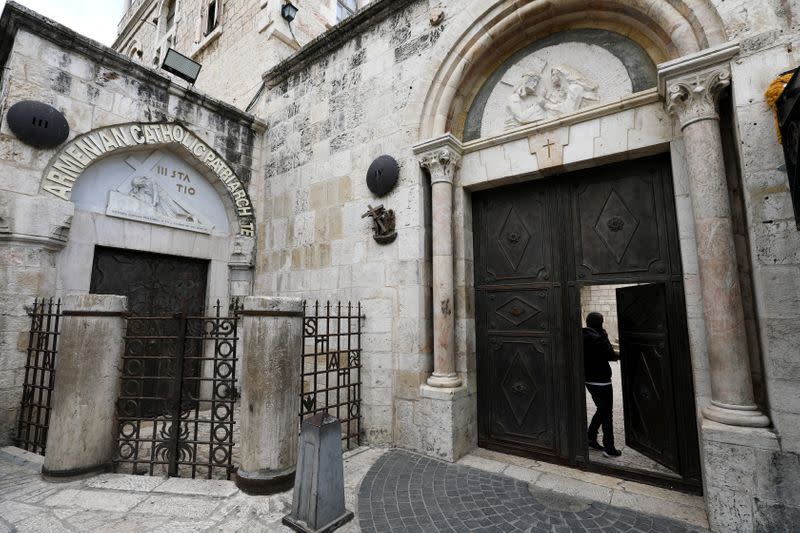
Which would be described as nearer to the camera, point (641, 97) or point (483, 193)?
point (641, 97)

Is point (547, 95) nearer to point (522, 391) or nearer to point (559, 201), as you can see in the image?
point (559, 201)

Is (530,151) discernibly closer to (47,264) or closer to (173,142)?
(173,142)

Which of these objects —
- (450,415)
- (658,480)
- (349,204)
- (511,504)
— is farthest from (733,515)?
(349,204)

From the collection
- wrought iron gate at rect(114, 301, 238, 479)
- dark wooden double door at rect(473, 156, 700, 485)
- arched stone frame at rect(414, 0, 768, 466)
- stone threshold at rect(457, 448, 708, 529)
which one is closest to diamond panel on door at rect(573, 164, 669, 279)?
dark wooden double door at rect(473, 156, 700, 485)

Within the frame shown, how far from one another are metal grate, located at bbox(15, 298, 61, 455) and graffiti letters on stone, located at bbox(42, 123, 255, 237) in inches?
57.4

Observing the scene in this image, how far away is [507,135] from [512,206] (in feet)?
2.56

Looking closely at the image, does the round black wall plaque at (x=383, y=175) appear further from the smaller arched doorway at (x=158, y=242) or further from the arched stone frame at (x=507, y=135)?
the smaller arched doorway at (x=158, y=242)

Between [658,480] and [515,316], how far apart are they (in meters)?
1.85

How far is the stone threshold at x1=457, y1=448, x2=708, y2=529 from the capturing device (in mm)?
2846

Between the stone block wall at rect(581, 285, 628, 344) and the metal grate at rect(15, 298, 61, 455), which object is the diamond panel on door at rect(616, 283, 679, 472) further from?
the stone block wall at rect(581, 285, 628, 344)

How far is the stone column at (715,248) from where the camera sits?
2.61 m

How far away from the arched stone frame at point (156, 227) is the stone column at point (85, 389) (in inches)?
65.0

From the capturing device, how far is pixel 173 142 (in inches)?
217

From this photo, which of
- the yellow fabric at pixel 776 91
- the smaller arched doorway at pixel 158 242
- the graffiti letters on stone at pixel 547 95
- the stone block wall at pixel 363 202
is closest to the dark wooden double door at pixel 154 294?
the smaller arched doorway at pixel 158 242
